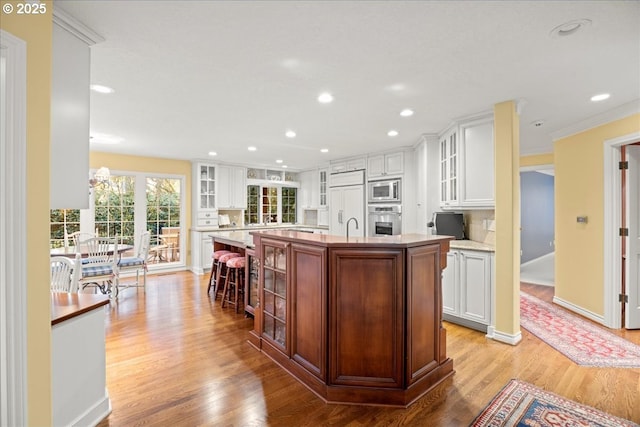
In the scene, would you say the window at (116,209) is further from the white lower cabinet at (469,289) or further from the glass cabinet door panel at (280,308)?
the white lower cabinet at (469,289)

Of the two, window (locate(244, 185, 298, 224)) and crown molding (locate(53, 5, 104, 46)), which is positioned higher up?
crown molding (locate(53, 5, 104, 46))

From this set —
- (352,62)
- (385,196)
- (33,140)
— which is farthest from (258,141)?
(33,140)

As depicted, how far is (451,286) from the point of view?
11.8 ft

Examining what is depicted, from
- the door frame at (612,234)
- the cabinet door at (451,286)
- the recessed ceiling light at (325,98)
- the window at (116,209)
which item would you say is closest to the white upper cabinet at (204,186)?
the window at (116,209)

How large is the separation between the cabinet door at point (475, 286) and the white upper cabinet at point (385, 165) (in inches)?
95.1

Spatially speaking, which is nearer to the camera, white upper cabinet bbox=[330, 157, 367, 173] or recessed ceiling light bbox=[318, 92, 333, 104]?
recessed ceiling light bbox=[318, 92, 333, 104]

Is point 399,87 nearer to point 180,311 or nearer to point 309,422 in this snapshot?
point 309,422

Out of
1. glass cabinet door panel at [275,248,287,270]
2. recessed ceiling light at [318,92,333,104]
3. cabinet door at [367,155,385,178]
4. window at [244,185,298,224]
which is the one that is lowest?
glass cabinet door panel at [275,248,287,270]

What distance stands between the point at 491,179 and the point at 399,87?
146 cm

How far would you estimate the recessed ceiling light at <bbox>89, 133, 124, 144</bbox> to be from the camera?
172 inches

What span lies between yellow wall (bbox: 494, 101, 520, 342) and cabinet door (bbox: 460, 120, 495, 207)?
133mm

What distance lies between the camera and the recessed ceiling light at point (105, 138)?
14.4 ft

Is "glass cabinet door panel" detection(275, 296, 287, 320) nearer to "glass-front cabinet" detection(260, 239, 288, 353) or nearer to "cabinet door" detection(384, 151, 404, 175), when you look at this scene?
"glass-front cabinet" detection(260, 239, 288, 353)

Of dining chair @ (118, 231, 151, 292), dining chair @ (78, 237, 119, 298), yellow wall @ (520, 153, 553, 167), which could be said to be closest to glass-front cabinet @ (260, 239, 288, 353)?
dining chair @ (78, 237, 119, 298)
